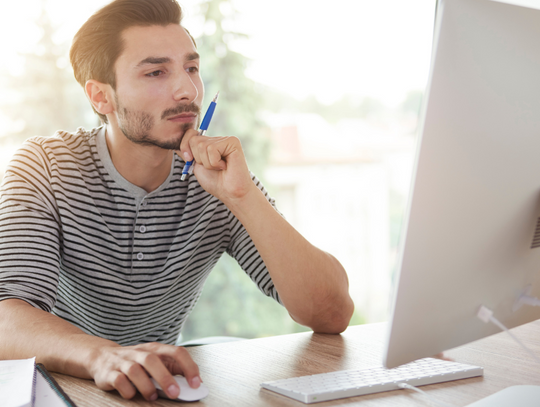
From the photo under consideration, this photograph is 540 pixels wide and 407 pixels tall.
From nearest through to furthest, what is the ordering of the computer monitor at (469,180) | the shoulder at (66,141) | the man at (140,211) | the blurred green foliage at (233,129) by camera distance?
the computer monitor at (469,180) → the man at (140,211) → the shoulder at (66,141) → the blurred green foliage at (233,129)

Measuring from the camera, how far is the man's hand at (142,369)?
0.66 metres

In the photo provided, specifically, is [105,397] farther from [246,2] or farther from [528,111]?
[246,2]

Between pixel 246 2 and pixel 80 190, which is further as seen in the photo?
pixel 246 2

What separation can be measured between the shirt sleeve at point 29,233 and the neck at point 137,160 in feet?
0.69

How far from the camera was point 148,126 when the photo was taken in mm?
1309

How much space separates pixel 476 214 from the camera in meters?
0.56

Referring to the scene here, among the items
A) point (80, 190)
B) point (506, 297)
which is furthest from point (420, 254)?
point (80, 190)

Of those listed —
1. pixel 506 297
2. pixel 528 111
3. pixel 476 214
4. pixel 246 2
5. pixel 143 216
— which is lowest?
pixel 143 216

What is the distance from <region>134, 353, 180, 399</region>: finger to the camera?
0.65m

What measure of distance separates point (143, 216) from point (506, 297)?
94 centimetres

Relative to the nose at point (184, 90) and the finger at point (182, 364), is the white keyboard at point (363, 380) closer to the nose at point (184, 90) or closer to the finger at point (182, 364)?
the finger at point (182, 364)

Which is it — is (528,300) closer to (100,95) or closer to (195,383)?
(195,383)

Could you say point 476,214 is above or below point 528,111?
below

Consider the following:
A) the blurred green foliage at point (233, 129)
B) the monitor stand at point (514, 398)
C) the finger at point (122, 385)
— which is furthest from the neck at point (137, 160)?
the blurred green foliage at point (233, 129)
